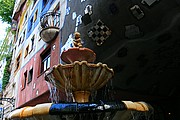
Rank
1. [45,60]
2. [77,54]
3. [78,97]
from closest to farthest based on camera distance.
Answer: [78,97] → [77,54] → [45,60]

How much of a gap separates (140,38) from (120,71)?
1326 mm

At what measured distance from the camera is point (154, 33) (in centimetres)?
654

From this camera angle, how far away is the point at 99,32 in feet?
20.4

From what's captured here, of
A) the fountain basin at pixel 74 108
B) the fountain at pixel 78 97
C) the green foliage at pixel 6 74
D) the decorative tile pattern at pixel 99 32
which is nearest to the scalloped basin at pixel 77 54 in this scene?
the fountain at pixel 78 97

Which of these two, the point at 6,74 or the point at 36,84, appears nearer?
the point at 36,84

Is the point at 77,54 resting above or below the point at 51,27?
below

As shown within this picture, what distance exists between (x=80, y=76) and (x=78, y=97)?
0.38 meters

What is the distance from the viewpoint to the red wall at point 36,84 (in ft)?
28.2

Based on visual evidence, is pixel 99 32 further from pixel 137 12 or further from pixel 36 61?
pixel 36 61

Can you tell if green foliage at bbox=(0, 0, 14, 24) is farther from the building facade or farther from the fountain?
the fountain

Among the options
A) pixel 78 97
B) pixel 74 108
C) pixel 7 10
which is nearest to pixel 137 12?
pixel 78 97

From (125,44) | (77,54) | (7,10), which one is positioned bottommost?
(77,54)

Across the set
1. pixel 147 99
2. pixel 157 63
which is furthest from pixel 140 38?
pixel 147 99

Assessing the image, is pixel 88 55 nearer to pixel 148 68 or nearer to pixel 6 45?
pixel 148 68
